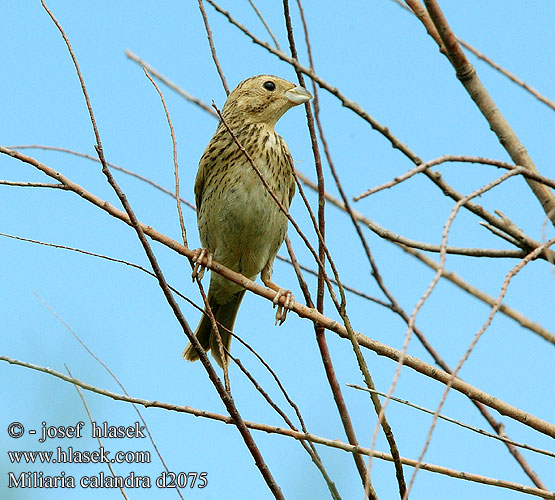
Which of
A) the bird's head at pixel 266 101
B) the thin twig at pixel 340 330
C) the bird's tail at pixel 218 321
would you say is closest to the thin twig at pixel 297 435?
the thin twig at pixel 340 330

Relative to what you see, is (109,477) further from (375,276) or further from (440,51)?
(440,51)

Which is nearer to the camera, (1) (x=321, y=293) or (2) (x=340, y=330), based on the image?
(2) (x=340, y=330)

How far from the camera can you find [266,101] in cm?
511

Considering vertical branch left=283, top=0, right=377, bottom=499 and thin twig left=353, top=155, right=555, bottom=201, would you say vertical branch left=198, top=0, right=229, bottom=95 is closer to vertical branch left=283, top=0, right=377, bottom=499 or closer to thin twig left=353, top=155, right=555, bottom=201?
vertical branch left=283, top=0, right=377, bottom=499

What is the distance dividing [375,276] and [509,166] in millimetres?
768

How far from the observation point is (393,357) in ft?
9.18

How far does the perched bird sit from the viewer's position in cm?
463

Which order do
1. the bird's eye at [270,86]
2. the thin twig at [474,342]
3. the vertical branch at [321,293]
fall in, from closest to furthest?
the thin twig at [474,342] → the vertical branch at [321,293] → the bird's eye at [270,86]

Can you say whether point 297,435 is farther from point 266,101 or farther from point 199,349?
point 266,101

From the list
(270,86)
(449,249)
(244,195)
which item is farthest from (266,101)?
(449,249)

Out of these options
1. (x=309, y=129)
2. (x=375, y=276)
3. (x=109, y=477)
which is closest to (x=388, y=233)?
(x=375, y=276)

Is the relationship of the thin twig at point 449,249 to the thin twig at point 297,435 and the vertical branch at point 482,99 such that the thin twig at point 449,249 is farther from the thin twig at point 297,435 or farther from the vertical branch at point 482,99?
the thin twig at point 297,435

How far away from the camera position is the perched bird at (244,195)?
4633mm

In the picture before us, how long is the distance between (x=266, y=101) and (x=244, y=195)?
819 mm
